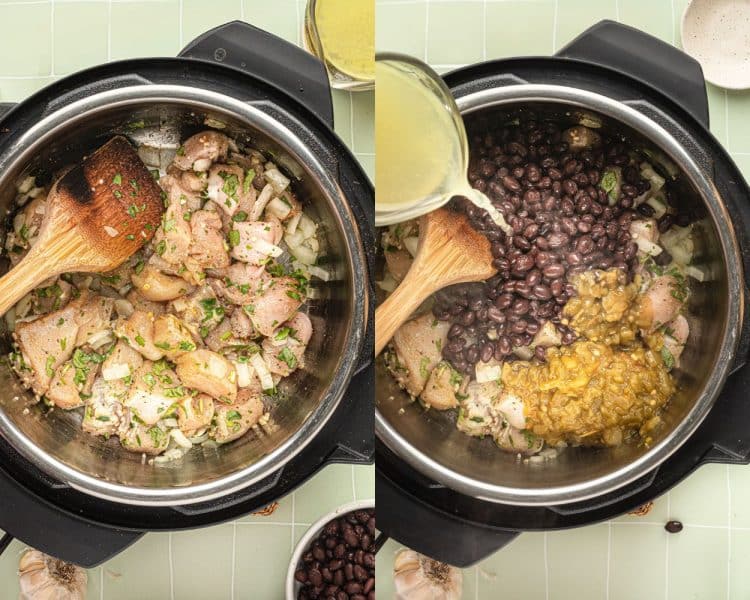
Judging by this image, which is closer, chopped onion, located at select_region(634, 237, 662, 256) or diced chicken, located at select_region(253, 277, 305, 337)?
chopped onion, located at select_region(634, 237, 662, 256)

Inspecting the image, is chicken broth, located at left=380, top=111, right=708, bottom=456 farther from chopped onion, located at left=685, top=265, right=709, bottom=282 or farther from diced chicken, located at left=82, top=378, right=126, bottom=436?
diced chicken, located at left=82, top=378, right=126, bottom=436

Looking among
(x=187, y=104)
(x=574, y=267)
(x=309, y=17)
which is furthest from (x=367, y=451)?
(x=309, y=17)

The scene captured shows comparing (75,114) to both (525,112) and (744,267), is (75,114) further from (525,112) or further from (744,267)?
(744,267)

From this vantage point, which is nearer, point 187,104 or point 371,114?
point 187,104

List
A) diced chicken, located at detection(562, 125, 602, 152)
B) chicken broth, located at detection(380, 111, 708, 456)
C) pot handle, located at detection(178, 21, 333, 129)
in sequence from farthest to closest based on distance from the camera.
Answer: pot handle, located at detection(178, 21, 333, 129) → diced chicken, located at detection(562, 125, 602, 152) → chicken broth, located at detection(380, 111, 708, 456)

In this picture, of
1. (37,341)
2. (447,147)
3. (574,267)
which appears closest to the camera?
(447,147)

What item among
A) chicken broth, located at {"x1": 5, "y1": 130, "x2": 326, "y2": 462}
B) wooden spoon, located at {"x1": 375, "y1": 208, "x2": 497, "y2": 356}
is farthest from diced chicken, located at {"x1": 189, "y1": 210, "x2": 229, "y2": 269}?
wooden spoon, located at {"x1": 375, "y1": 208, "x2": 497, "y2": 356}
